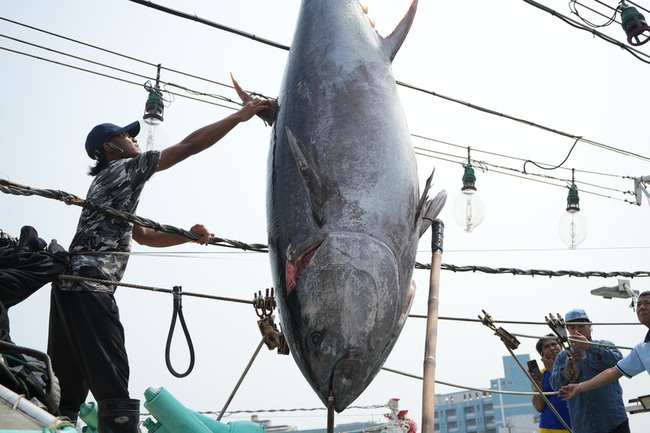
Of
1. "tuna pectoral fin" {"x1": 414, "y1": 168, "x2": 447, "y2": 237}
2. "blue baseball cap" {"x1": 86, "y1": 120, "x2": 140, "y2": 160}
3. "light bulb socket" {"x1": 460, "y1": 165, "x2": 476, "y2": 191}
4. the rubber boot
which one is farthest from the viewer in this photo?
"light bulb socket" {"x1": 460, "y1": 165, "x2": 476, "y2": 191}

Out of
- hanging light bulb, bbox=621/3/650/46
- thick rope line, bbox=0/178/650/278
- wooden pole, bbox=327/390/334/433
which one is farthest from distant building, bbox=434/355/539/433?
wooden pole, bbox=327/390/334/433

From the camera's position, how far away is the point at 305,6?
2.49m

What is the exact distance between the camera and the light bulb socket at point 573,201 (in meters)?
8.45

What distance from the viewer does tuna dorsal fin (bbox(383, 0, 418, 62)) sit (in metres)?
2.31

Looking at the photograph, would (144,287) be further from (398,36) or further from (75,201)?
(398,36)

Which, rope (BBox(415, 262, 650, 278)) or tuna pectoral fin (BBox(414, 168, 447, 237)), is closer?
tuna pectoral fin (BBox(414, 168, 447, 237))

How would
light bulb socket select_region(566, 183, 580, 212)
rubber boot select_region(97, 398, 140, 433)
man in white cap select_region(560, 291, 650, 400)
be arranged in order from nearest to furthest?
1. rubber boot select_region(97, 398, 140, 433)
2. man in white cap select_region(560, 291, 650, 400)
3. light bulb socket select_region(566, 183, 580, 212)

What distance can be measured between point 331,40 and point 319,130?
508mm

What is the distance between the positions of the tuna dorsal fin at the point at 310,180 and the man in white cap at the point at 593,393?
287 centimetres

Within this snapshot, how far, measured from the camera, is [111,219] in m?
2.65

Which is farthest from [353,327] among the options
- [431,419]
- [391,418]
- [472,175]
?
[391,418]

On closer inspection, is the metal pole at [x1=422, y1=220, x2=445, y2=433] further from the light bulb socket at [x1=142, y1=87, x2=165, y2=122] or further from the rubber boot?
the light bulb socket at [x1=142, y1=87, x2=165, y2=122]

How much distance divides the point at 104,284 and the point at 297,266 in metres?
1.13

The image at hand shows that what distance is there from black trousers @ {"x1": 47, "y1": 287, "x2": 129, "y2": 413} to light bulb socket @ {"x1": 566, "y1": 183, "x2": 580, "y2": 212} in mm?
Answer: 7378
